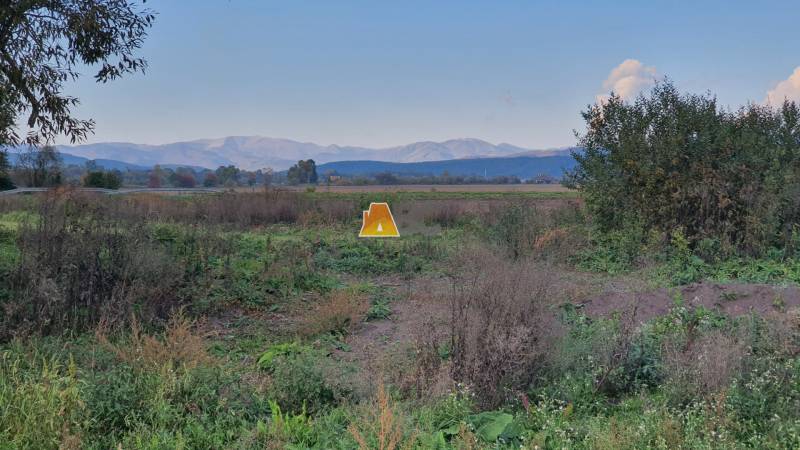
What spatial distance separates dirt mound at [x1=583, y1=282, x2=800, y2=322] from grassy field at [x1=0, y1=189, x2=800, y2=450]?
0.12 feet

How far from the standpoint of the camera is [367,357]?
579cm

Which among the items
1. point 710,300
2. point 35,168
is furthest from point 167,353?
point 35,168

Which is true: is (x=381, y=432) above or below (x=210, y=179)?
below

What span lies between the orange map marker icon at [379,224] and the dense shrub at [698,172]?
440cm

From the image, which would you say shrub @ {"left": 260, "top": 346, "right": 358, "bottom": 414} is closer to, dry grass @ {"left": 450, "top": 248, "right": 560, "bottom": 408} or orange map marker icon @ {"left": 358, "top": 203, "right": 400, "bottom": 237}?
dry grass @ {"left": 450, "top": 248, "right": 560, "bottom": 408}

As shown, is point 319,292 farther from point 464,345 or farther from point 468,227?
point 468,227

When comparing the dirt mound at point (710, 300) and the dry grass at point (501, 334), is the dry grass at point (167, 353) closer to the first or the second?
the dry grass at point (501, 334)

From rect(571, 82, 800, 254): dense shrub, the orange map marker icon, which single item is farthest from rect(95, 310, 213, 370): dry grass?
the orange map marker icon

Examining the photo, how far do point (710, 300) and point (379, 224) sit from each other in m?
8.94

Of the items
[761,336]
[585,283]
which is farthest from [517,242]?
[761,336]

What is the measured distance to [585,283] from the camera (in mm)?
9227

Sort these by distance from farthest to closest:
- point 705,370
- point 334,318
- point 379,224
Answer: point 379,224
point 334,318
point 705,370

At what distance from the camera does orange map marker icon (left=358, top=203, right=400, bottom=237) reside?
15049 millimetres

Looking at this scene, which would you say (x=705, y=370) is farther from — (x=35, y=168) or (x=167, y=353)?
(x=35, y=168)
